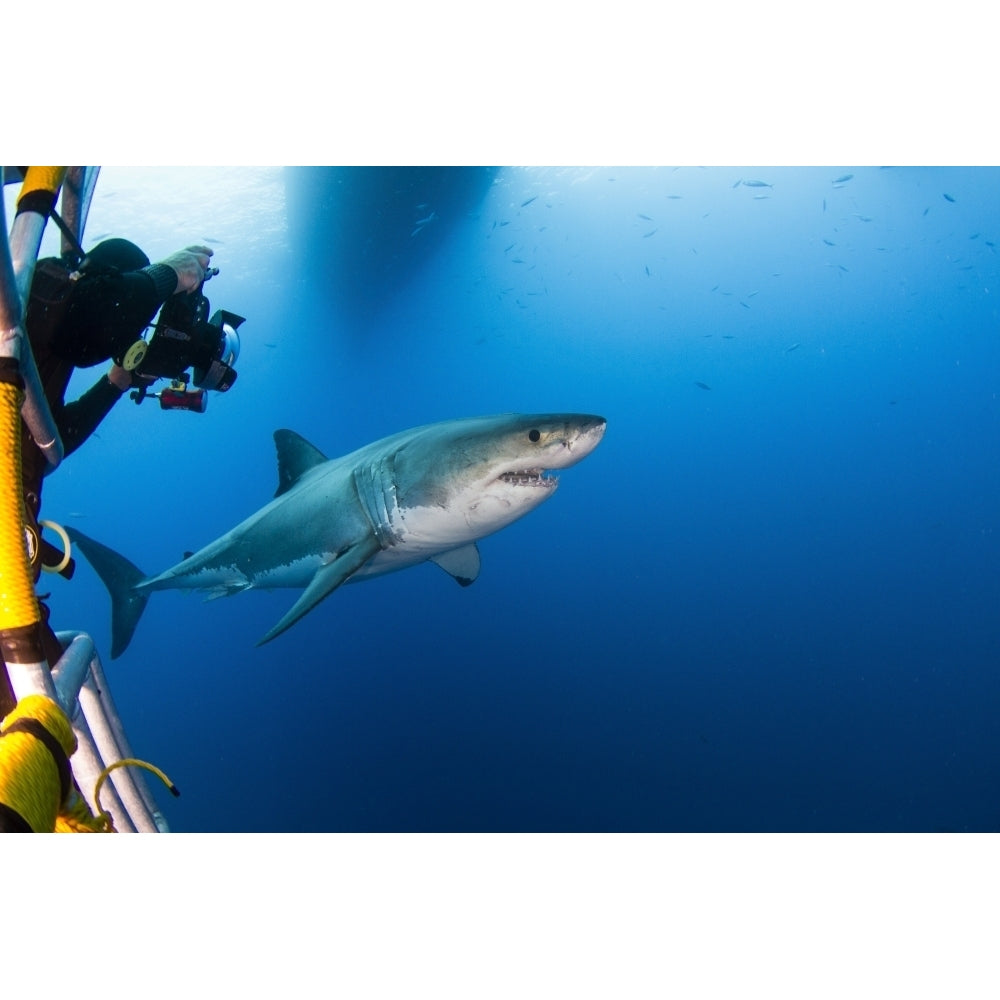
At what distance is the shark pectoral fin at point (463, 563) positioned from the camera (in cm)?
532

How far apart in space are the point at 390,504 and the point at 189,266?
1.75 meters

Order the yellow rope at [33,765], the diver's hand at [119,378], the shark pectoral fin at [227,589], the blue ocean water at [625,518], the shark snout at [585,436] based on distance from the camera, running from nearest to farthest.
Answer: the yellow rope at [33,765] < the shark snout at [585,436] < the diver's hand at [119,378] < the shark pectoral fin at [227,589] < the blue ocean water at [625,518]

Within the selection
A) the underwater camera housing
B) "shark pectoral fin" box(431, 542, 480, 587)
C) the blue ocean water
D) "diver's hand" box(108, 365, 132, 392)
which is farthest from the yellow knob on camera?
the blue ocean water

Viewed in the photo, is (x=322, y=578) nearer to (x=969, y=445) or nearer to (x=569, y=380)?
(x=569, y=380)

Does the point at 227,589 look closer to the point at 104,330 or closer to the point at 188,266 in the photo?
the point at 188,266

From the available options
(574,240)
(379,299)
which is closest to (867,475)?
(574,240)

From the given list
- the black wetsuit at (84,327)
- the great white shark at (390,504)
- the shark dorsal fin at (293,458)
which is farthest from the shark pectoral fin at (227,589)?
the black wetsuit at (84,327)

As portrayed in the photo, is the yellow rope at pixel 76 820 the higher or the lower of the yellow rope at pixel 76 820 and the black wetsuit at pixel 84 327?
the lower

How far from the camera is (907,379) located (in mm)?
42188

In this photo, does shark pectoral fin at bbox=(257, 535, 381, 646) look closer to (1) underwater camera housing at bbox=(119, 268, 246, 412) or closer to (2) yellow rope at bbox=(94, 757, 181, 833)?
(1) underwater camera housing at bbox=(119, 268, 246, 412)

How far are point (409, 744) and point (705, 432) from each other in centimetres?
3659

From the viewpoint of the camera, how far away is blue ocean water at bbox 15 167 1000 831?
15.4 metres

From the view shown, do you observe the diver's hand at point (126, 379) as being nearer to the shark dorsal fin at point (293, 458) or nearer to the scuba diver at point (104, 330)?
the scuba diver at point (104, 330)

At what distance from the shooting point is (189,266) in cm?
312
